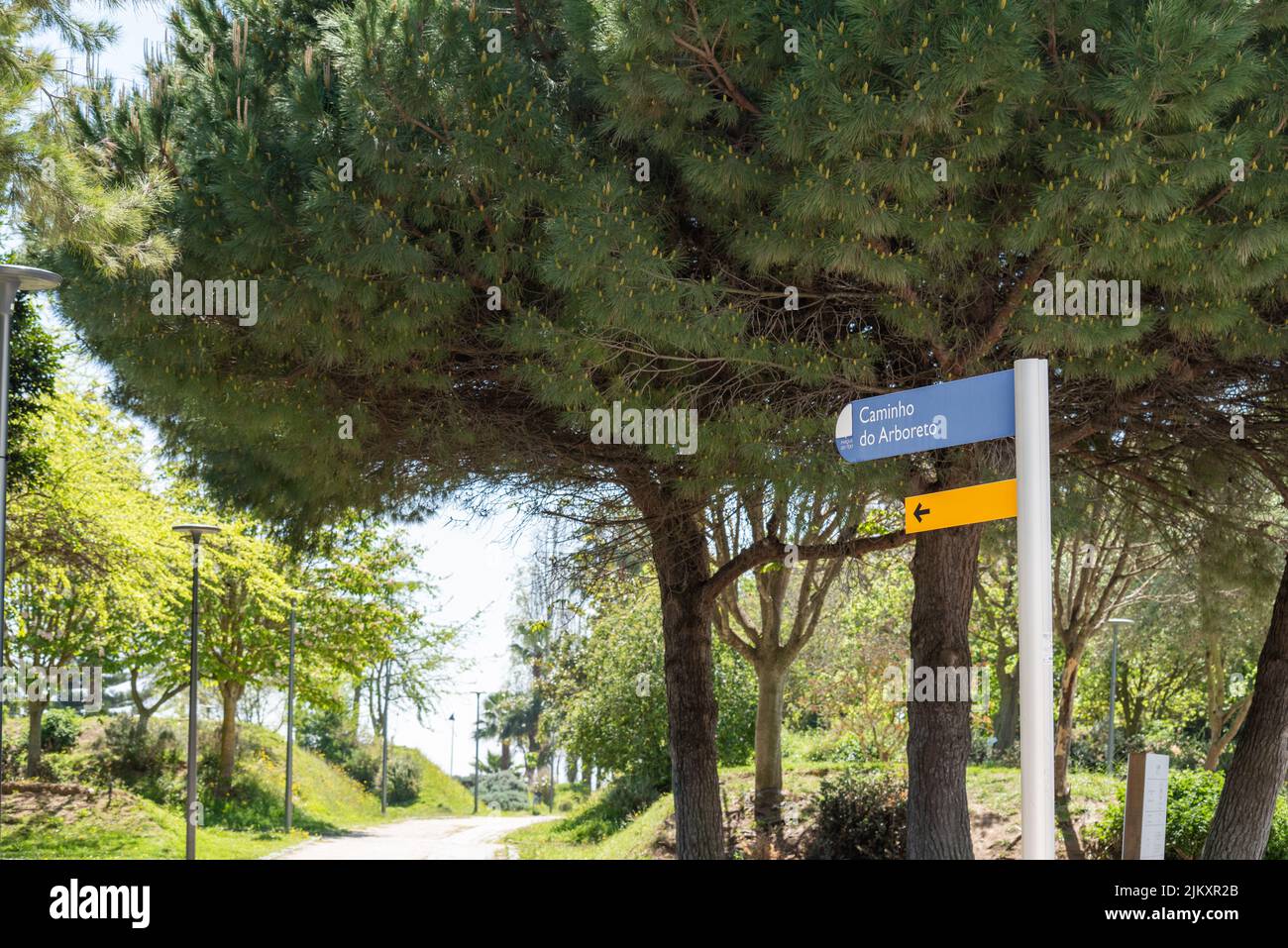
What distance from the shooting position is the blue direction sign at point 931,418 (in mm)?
4117

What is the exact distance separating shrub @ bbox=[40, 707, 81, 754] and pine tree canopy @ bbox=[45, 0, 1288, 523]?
20.7 meters

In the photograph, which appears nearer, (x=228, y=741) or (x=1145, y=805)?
(x=1145, y=805)

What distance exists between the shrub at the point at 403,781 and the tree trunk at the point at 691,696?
1378 inches

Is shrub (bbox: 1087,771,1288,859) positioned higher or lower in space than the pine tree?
lower

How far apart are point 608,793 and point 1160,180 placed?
70.0ft

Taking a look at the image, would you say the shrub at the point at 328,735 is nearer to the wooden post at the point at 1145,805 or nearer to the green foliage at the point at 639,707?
the green foliage at the point at 639,707

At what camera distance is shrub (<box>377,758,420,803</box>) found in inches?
1813

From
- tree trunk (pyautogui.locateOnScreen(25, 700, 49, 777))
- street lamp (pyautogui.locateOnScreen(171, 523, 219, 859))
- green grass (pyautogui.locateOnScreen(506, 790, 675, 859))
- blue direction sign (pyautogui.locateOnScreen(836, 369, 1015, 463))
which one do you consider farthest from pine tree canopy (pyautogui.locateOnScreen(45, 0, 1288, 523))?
tree trunk (pyautogui.locateOnScreen(25, 700, 49, 777))

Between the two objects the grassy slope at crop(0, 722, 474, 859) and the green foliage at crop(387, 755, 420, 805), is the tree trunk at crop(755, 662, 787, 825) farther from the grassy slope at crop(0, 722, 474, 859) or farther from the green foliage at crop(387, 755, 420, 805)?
the green foliage at crop(387, 755, 420, 805)

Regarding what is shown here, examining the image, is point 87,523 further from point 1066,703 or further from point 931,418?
point 931,418

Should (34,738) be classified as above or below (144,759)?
above

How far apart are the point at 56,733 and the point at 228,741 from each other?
12.3 ft

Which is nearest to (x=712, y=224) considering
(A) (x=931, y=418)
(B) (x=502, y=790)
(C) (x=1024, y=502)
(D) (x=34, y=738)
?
(A) (x=931, y=418)

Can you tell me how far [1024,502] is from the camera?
3.97 m
